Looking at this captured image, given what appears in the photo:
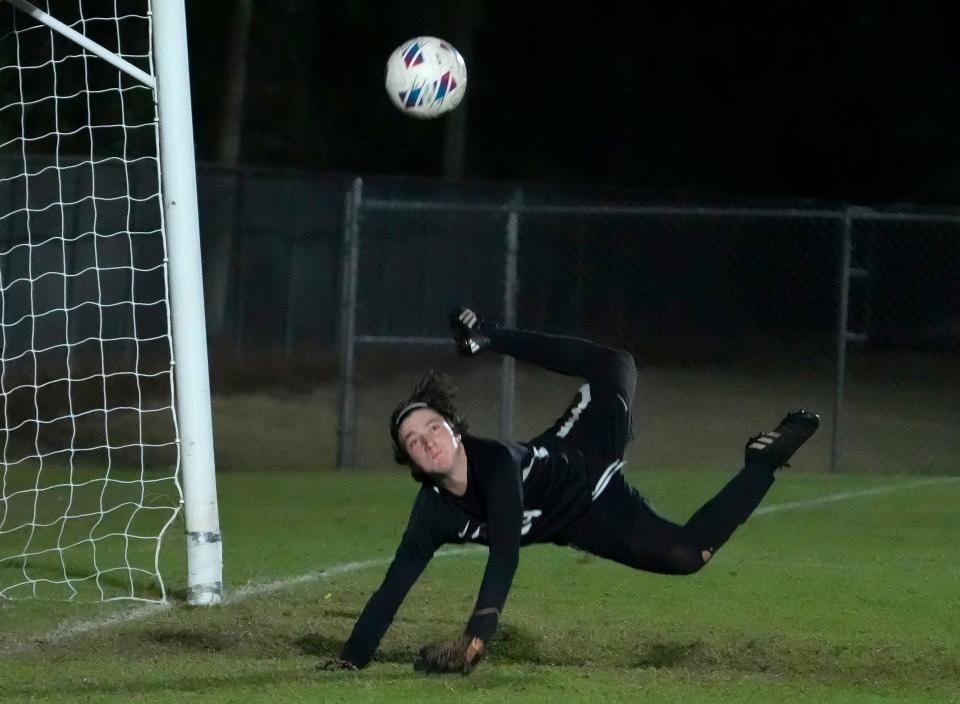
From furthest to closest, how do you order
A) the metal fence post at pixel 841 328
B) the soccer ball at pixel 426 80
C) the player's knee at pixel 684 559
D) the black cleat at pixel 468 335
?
A: the metal fence post at pixel 841 328
the soccer ball at pixel 426 80
the black cleat at pixel 468 335
the player's knee at pixel 684 559

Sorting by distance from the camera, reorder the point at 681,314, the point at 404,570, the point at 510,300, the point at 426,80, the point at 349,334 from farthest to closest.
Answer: the point at 681,314 → the point at 510,300 → the point at 349,334 → the point at 426,80 → the point at 404,570

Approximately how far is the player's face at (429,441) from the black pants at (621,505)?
70 centimetres

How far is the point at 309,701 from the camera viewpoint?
5492mm

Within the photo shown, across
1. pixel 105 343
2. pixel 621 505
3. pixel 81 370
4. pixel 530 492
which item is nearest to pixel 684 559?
pixel 621 505

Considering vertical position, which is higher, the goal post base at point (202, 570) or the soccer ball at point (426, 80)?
the soccer ball at point (426, 80)

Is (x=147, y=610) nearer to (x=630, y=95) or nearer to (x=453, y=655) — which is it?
(x=453, y=655)

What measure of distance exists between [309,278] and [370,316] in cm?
83

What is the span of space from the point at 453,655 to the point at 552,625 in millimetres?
1835

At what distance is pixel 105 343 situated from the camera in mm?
14320

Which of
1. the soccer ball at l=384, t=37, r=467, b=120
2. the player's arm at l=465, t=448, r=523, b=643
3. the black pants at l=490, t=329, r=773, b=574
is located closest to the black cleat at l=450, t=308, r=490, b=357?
the black pants at l=490, t=329, r=773, b=574

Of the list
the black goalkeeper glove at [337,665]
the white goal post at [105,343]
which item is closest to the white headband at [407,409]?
the black goalkeeper glove at [337,665]

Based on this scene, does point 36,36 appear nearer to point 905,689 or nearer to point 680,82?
point 680,82

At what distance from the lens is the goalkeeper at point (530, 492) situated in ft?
18.2

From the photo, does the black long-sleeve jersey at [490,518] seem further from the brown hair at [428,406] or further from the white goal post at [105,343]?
the white goal post at [105,343]
